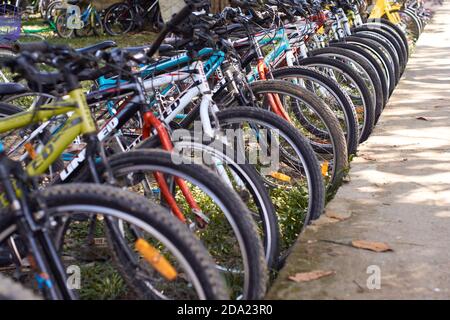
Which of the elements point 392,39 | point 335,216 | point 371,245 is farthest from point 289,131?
point 392,39

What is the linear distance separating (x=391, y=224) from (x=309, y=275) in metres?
0.79

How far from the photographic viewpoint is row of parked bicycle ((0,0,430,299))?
6.64ft

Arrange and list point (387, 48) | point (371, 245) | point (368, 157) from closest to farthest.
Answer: point (371, 245)
point (368, 157)
point (387, 48)

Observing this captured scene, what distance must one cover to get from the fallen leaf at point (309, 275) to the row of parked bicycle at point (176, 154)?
0.57 feet

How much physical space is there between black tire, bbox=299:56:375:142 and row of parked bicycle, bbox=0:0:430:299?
0.01 meters

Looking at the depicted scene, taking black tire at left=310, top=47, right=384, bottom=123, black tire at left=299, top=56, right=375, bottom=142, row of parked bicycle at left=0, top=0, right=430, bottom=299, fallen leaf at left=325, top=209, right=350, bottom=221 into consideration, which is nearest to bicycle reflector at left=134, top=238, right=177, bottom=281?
row of parked bicycle at left=0, top=0, right=430, bottom=299

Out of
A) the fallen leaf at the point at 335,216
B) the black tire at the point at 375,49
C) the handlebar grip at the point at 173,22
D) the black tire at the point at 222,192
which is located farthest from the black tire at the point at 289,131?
the black tire at the point at 375,49

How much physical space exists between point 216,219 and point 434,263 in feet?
3.46

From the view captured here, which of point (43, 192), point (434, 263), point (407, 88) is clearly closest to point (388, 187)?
point (434, 263)

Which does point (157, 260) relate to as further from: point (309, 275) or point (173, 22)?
point (173, 22)

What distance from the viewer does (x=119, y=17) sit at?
13.0m

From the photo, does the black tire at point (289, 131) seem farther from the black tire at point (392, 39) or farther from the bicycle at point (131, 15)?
the bicycle at point (131, 15)

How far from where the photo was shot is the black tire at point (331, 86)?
13.4ft

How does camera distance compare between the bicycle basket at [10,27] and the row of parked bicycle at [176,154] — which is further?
the bicycle basket at [10,27]
